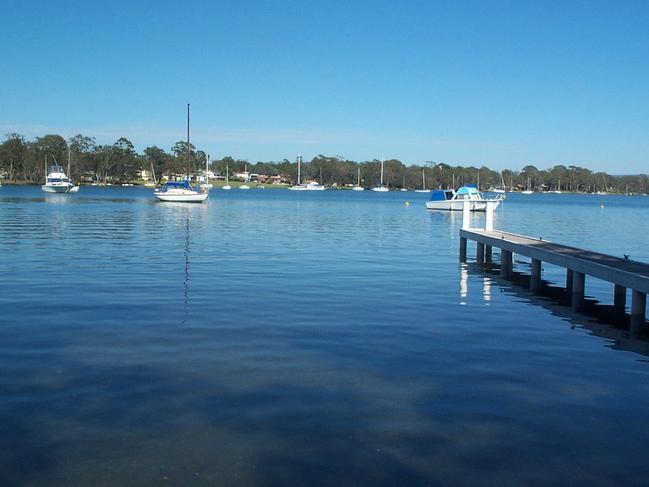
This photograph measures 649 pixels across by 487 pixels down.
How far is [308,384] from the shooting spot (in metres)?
10.0

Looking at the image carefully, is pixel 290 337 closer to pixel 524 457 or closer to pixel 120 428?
pixel 120 428

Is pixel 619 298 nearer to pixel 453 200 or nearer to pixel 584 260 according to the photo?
pixel 584 260

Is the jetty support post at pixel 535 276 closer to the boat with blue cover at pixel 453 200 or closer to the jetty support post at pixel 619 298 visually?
the jetty support post at pixel 619 298

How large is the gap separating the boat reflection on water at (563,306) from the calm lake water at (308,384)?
119mm

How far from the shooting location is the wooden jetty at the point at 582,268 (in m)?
15.4

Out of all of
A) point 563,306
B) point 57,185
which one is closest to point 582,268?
point 563,306

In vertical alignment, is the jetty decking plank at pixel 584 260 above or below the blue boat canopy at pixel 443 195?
below

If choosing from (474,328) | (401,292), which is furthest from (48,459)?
(401,292)

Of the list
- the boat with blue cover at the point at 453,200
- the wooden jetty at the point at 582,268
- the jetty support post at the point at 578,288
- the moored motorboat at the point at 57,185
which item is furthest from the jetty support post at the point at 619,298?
the moored motorboat at the point at 57,185

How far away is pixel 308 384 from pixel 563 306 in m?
9.92

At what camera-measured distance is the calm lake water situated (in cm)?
732

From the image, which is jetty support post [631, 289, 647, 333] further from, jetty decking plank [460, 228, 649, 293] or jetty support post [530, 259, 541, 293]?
jetty support post [530, 259, 541, 293]

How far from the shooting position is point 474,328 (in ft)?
47.1

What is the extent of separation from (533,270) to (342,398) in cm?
1315
